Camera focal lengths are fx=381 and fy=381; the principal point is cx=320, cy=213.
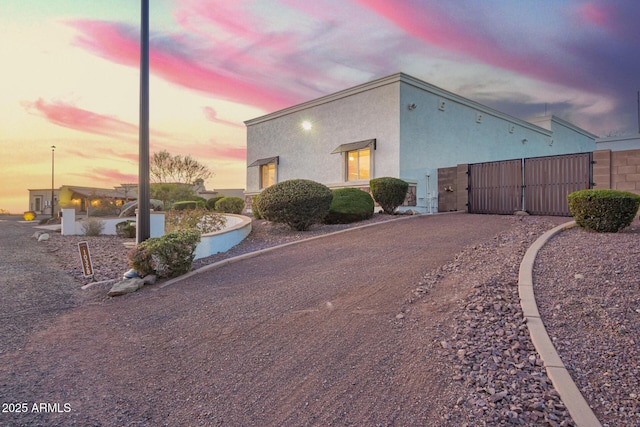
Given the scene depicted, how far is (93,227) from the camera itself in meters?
15.1

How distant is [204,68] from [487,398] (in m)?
12.0

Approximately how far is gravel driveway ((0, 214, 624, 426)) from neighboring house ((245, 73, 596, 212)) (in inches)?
358

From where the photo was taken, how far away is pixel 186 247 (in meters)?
6.93

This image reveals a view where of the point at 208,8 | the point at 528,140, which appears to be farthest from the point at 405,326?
the point at 528,140

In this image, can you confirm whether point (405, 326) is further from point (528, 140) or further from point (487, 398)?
point (528, 140)

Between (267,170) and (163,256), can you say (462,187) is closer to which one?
(267,170)

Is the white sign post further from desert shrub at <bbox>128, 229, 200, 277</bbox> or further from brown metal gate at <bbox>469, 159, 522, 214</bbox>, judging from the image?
brown metal gate at <bbox>469, 159, 522, 214</bbox>

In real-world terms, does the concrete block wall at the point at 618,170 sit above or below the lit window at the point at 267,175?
below

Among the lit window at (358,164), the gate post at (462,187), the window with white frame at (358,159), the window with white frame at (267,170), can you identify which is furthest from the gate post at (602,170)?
the window with white frame at (267,170)

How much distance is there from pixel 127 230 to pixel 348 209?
8.60 meters

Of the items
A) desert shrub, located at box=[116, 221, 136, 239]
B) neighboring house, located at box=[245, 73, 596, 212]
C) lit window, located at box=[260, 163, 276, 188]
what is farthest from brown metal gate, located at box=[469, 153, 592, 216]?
desert shrub, located at box=[116, 221, 136, 239]

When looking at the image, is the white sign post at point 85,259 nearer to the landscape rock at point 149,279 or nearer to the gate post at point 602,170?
the landscape rock at point 149,279

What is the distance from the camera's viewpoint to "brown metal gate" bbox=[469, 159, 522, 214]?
13.2 metres

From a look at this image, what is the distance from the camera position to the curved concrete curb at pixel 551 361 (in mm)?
2699
